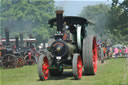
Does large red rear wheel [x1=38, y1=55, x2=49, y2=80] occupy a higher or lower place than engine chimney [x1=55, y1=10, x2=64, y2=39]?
lower

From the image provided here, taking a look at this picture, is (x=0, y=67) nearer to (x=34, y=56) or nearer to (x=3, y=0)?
(x=34, y=56)

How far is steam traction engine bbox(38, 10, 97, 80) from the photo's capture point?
37.9ft

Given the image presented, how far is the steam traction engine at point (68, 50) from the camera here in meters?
11.6

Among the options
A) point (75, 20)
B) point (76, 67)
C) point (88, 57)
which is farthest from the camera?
point (75, 20)

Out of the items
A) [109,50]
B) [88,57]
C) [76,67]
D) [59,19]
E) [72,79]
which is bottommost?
[72,79]

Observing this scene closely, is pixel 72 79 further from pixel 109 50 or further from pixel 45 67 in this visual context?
pixel 109 50

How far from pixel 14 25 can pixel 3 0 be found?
2491 cm

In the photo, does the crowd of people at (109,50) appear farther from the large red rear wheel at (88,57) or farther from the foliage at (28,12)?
the foliage at (28,12)

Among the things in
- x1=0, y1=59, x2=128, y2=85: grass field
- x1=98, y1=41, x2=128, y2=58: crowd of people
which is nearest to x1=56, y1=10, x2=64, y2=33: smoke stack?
x1=0, y1=59, x2=128, y2=85: grass field

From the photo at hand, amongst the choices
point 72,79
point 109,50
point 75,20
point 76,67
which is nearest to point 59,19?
point 75,20

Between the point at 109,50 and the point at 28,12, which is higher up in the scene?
the point at 28,12

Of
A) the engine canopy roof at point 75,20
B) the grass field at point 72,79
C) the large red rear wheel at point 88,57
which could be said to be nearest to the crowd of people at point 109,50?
the engine canopy roof at point 75,20

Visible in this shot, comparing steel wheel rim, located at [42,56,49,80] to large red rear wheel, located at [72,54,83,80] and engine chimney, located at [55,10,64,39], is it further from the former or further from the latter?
large red rear wheel, located at [72,54,83,80]

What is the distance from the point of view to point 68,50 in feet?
38.4
